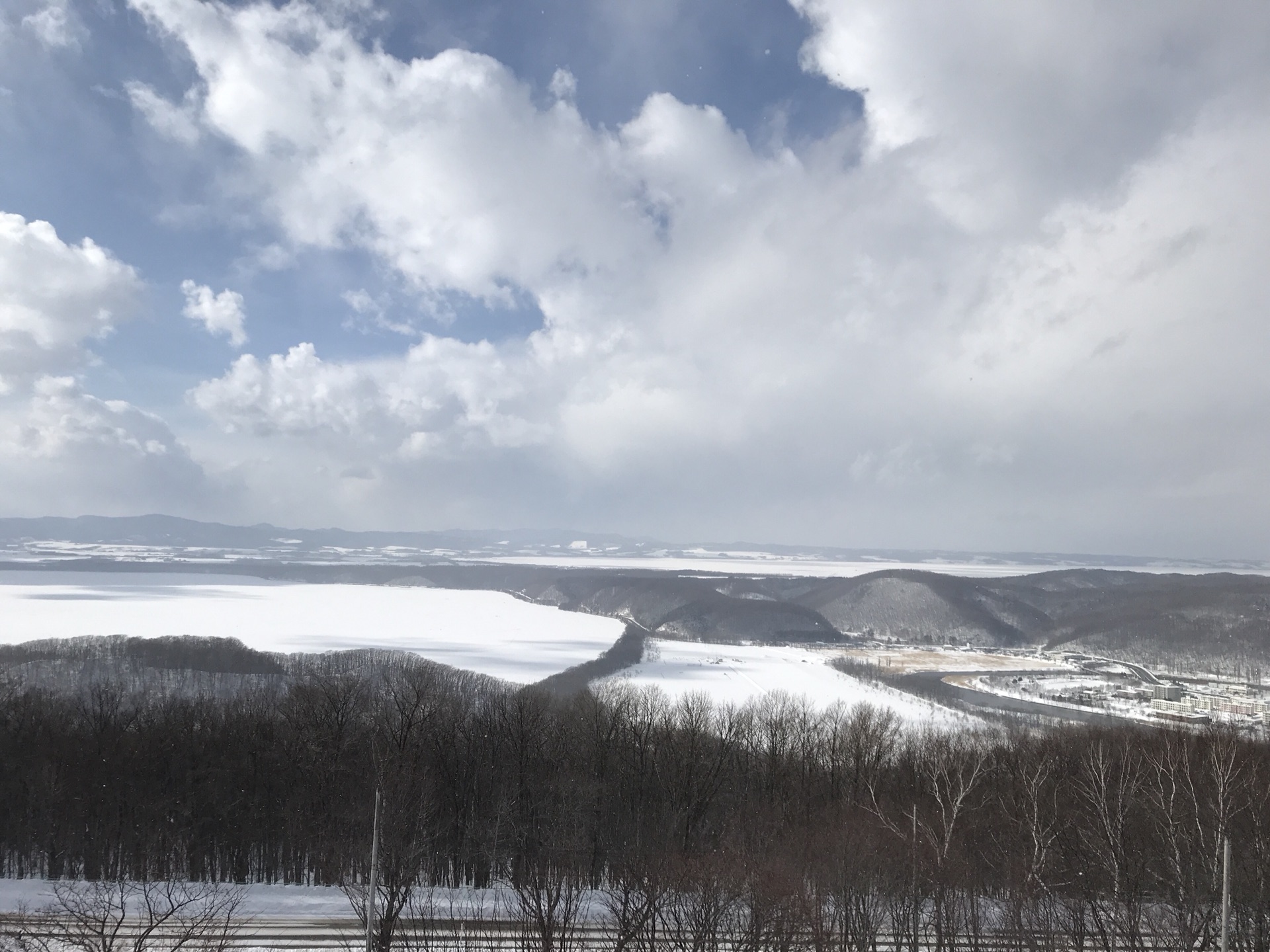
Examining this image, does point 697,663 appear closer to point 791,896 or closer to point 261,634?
point 261,634

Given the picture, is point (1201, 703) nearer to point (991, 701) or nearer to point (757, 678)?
point (991, 701)

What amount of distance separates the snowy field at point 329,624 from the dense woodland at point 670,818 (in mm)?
49530

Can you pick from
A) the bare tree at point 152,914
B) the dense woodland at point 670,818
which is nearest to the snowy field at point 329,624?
the dense woodland at point 670,818

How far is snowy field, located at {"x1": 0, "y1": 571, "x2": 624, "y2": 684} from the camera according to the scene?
107 m

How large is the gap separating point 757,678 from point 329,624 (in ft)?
271

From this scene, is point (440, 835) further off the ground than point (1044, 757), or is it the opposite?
point (1044, 757)

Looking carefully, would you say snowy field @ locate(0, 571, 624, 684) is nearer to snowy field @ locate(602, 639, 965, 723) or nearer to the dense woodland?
snowy field @ locate(602, 639, 965, 723)

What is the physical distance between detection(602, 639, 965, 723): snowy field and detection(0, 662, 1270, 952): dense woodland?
1486 inches

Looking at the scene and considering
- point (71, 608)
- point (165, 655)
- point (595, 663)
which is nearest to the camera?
point (165, 655)

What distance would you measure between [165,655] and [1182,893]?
9875 cm

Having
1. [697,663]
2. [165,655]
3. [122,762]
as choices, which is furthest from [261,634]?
[122,762]

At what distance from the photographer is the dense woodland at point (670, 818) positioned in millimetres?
21453

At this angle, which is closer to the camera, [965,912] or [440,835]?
[965,912]

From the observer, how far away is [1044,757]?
112 feet
